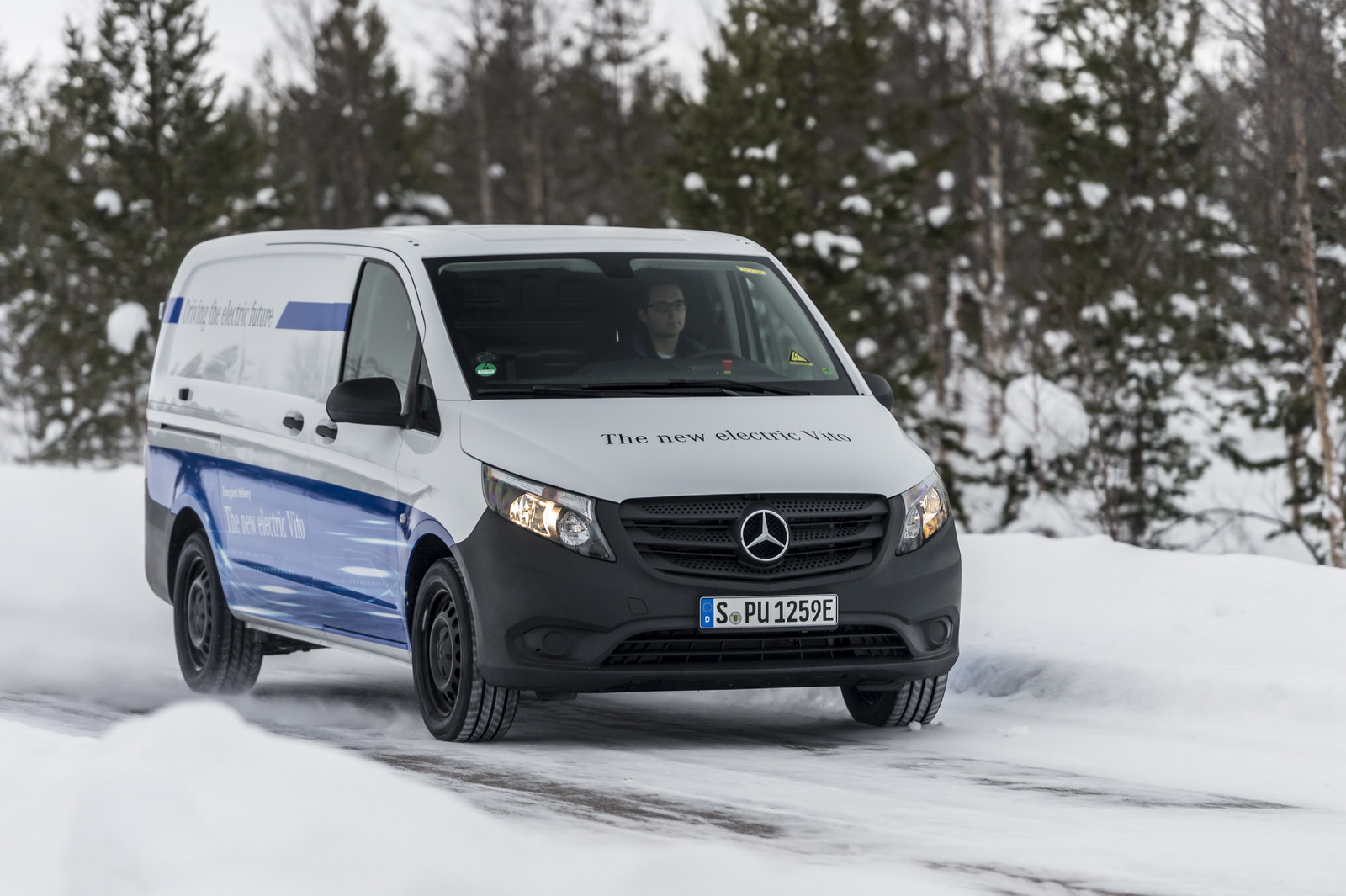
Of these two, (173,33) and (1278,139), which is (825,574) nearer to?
(1278,139)

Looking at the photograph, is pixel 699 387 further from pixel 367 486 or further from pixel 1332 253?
pixel 1332 253

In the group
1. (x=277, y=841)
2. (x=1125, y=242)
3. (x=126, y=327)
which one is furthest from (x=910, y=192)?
(x=277, y=841)

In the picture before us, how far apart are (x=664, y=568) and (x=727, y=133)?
71.3ft

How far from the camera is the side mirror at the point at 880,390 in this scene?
787 centimetres

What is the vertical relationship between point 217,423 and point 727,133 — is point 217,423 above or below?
below

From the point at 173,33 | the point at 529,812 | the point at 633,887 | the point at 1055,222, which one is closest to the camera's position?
the point at 633,887

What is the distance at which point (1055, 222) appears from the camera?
1204 inches

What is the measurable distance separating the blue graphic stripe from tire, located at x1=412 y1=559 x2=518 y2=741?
1.54 metres

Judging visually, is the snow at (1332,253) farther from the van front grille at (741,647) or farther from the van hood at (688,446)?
the van front grille at (741,647)

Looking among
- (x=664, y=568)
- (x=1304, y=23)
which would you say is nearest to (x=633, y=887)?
(x=664, y=568)

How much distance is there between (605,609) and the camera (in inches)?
259

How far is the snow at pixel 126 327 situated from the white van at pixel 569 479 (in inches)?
1069

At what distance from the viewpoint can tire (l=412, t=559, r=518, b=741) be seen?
689 cm

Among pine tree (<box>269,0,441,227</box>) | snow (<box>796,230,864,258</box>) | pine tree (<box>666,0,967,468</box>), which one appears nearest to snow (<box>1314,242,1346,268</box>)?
pine tree (<box>666,0,967,468</box>)
